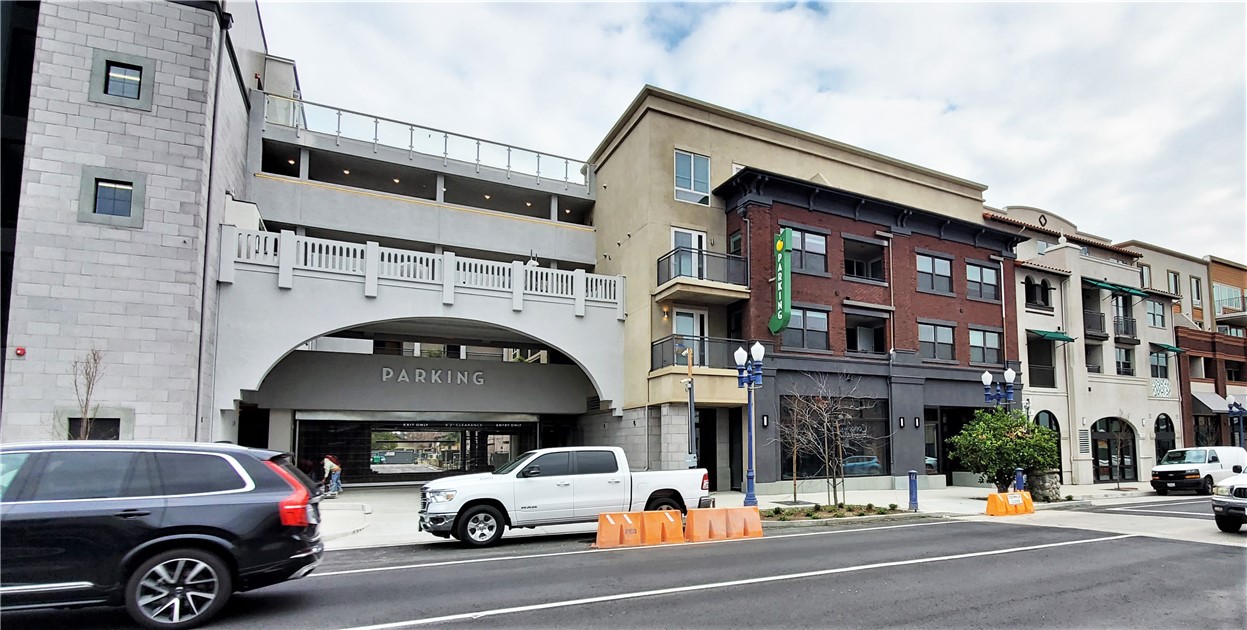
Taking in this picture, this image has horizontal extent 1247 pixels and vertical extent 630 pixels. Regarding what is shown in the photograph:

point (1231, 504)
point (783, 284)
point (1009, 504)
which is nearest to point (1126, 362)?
point (1009, 504)

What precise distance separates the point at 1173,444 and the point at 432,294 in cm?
3648

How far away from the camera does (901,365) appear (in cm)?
2641

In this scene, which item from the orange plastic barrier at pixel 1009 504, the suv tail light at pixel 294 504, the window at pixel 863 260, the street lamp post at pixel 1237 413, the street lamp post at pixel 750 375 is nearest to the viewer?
the suv tail light at pixel 294 504

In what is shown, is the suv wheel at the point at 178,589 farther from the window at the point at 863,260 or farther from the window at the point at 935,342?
the window at the point at 935,342

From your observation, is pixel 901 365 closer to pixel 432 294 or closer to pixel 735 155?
pixel 735 155

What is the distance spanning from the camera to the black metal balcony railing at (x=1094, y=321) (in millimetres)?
32438

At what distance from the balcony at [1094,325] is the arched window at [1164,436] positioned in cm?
593

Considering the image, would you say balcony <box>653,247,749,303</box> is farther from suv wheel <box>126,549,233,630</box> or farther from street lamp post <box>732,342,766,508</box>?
suv wheel <box>126,549,233,630</box>

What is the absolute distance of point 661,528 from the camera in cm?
1325

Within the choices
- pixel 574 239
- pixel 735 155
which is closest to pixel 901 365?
pixel 735 155

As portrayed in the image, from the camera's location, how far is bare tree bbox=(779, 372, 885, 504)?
21.8 metres

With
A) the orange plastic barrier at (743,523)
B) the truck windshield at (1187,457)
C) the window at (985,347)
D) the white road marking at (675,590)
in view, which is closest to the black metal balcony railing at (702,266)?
the orange plastic barrier at (743,523)

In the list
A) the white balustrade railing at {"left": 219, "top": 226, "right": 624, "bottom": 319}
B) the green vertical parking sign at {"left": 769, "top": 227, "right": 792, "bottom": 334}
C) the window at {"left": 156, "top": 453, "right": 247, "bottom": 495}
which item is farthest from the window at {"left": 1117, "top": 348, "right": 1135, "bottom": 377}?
the window at {"left": 156, "top": 453, "right": 247, "bottom": 495}

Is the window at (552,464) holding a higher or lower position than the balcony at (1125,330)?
lower
